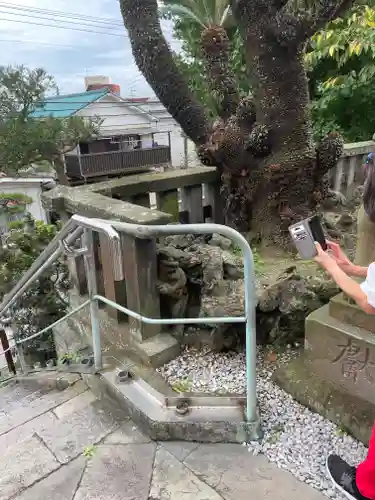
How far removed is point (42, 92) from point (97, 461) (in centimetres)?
1446

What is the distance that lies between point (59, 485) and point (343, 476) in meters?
1.24

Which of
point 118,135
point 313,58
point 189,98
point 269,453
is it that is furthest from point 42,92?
point 269,453

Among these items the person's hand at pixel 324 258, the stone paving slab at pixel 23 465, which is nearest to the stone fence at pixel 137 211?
the stone paving slab at pixel 23 465

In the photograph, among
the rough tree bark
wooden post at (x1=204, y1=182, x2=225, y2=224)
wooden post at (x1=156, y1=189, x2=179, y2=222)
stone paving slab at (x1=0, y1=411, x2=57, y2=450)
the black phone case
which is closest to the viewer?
the black phone case

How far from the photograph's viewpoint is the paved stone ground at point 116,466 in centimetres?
173

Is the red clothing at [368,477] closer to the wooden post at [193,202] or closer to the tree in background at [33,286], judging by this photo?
the wooden post at [193,202]

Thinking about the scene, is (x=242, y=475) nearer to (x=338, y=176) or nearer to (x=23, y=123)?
(x=338, y=176)

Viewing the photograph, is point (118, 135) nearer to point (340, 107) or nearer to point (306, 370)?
point (340, 107)

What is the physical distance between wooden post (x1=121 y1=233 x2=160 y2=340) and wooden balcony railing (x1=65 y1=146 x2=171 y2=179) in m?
15.6

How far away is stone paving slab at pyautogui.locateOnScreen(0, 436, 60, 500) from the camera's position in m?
1.85

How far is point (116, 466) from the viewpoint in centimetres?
189

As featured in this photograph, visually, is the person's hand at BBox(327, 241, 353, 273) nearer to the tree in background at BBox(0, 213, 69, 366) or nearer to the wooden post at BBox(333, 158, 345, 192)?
the tree in background at BBox(0, 213, 69, 366)

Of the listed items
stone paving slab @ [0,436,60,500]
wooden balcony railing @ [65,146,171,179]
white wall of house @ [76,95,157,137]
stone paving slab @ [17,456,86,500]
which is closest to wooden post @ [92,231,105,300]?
stone paving slab @ [0,436,60,500]

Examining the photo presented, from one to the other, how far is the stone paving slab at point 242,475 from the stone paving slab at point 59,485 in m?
0.51
